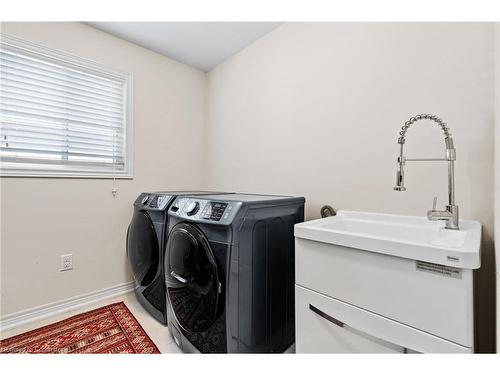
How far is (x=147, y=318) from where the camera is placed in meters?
1.66

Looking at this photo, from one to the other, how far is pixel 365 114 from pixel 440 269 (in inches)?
37.0

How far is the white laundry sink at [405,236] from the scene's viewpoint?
673 mm

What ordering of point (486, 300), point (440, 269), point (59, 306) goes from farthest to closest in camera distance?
1. point (59, 306)
2. point (486, 300)
3. point (440, 269)

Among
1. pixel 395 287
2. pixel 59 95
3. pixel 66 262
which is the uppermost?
pixel 59 95

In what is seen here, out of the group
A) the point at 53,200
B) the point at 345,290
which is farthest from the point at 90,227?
the point at 345,290

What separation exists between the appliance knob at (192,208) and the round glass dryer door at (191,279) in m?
0.07

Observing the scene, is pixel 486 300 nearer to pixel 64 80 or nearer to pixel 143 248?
pixel 143 248

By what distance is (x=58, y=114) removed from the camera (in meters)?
1.73

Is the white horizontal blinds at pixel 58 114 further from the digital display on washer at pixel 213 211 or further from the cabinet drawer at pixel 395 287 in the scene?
the cabinet drawer at pixel 395 287

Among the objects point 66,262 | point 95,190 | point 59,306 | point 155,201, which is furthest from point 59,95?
point 59,306

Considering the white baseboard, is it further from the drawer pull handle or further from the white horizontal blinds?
the drawer pull handle

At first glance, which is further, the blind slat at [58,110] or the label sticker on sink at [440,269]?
the blind slat at [58,110]

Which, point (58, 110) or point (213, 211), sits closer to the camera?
point (213, 211)

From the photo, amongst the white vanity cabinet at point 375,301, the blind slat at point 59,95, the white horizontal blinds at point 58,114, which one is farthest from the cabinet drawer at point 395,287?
the blind slat at point 59,95
